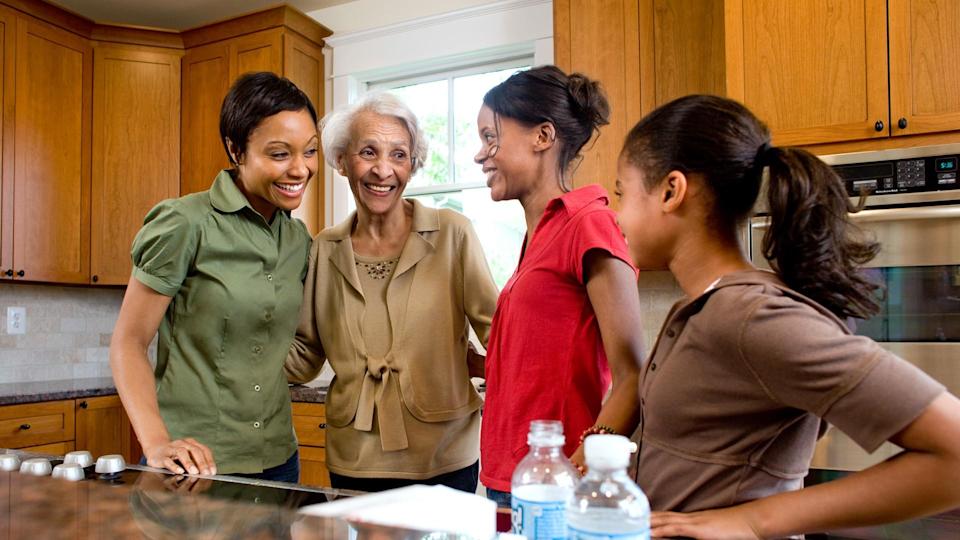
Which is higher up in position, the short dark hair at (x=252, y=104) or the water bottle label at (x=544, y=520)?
the short dark hair at (x=252, y=104)

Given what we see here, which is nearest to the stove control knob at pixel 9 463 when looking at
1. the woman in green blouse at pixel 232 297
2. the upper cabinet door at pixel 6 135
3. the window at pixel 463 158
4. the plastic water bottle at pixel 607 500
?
the woman in green blouse at pixel 232 297

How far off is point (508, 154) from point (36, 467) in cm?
88

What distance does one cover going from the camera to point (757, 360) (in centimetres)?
73

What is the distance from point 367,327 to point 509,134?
552mm

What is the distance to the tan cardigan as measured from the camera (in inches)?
61.4

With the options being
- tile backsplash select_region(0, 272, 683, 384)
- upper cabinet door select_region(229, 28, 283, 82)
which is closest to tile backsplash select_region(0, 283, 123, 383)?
tile backsplash select_region(0, 272, 683, 384)

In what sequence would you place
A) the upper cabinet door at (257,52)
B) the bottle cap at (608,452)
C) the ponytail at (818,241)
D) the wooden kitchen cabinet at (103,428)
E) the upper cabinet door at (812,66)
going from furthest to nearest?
the upper cabinet door at (257,52) → the wooden kitchen cabinet at (103,428) → the upper cabinet door at (812,66) → the ponytail at (818,241) → the bottle cap at (608,452)

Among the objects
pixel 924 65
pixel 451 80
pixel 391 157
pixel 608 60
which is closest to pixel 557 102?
pixel 391 157

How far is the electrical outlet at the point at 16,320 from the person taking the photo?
3.71m

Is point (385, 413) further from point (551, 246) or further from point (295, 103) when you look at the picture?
point (295, 103)

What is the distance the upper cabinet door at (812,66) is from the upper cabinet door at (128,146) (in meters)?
2.93

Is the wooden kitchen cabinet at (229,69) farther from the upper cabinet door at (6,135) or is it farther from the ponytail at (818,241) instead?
the ponytail at (818,241)

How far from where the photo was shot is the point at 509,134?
4.41ft

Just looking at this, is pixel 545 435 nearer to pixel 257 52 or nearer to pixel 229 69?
pixel 257 52
